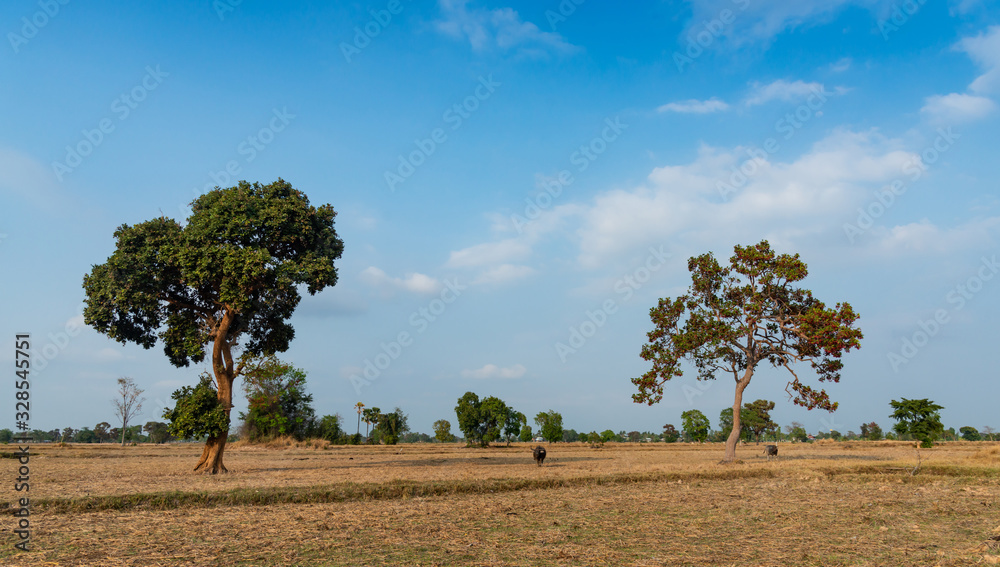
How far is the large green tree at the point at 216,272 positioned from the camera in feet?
72.6

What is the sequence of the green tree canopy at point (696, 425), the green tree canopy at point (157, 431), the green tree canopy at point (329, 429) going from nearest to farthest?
the green tree canopy at point (329, 429)
the green tree canopy at point (696, 425)
the green tree canopy at point (157, 431)

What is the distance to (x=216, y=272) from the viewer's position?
869 inches

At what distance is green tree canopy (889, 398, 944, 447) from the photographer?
4875 cm

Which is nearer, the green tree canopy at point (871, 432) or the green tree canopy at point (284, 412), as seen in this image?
the green tree canopy at point (284, 412)

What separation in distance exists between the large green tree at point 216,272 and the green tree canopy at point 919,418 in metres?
52.8

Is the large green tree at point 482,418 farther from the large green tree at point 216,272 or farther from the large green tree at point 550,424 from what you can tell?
the large green tree at point 216,272

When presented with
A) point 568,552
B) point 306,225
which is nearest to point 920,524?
point 568,552

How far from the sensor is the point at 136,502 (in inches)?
497

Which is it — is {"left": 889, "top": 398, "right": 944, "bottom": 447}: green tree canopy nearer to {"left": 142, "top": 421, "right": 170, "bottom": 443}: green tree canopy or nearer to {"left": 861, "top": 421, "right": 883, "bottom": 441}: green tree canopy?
{"left": 861, "top": 421, "right": 883, "bottom": 441}: green tree canopy

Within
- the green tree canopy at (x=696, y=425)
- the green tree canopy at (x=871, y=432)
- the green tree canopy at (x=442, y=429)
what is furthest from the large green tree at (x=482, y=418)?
the green tree canopy at (x=871, y=432)

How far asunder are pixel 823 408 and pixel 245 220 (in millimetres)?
29681

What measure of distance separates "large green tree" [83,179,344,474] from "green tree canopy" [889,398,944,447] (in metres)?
52.8

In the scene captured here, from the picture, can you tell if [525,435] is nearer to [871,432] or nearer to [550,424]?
[550,424]

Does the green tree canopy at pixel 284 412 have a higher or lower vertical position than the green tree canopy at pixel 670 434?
higher
